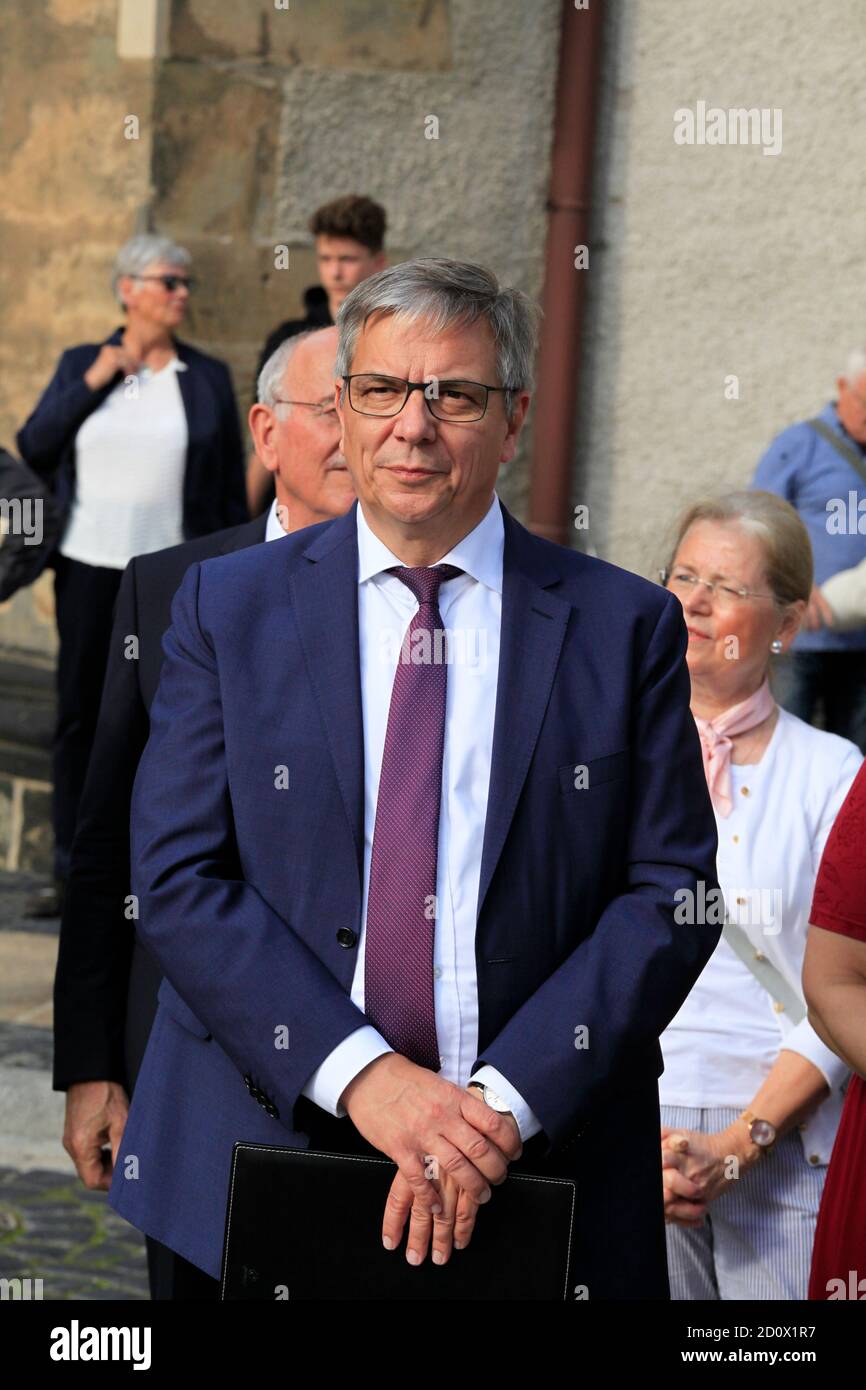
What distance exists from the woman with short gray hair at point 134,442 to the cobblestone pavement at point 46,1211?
5.39ft

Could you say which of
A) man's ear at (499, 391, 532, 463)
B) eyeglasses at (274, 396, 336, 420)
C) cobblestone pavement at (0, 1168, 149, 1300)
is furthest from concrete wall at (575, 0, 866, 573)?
man's ear at (499, 391, 532, 463)

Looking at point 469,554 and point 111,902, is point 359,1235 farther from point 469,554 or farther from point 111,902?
point 111,902

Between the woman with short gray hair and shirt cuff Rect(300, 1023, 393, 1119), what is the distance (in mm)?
4461

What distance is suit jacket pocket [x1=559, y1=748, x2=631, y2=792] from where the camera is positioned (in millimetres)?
2654

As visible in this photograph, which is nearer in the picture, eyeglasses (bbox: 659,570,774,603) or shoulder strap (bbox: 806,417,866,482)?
eyeglasses (bbox: 659,570,774,603)

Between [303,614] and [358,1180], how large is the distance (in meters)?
0.75

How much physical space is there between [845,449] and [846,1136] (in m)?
3.45

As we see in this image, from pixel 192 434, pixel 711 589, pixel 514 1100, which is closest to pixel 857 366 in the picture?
pixel 192 434

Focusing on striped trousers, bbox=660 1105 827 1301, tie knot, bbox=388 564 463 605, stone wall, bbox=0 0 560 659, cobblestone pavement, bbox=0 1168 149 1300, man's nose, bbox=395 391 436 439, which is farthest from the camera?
stone wall, bbox=0 0 560 659

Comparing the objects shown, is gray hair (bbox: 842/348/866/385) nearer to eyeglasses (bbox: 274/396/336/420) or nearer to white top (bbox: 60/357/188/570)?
white top (bbox: 60/357/188/570)

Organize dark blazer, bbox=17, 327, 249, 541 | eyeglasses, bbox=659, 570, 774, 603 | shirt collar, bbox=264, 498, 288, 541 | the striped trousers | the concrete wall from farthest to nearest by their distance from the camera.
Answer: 1. the concrete wall
2. dark blazer, bbox=17, 327, 249, 541
3. eyeglasses, bbox=659, 570, 774, 603
4. shirt collar, bbox=264, 498, 288, 541
5. the striped trousers

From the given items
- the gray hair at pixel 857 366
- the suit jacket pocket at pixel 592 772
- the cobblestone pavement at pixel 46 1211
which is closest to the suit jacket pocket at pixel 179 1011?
the suit jacket pocket at pixel 592 772

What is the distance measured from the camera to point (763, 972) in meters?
3.61

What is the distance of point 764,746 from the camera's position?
373cm
